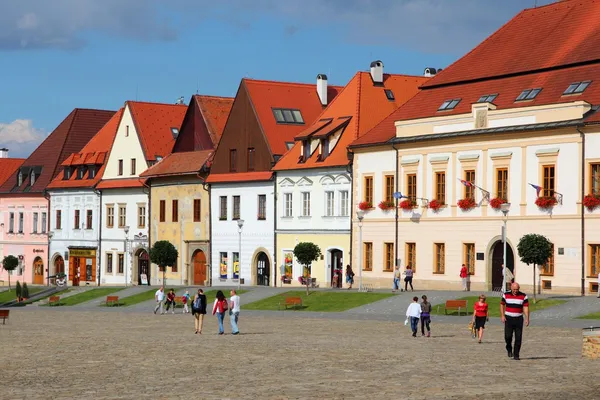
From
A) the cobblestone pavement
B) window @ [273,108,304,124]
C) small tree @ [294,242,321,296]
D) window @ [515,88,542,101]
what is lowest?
the cobblestone pavement

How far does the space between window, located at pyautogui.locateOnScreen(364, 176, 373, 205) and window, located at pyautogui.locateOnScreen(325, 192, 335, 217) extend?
12.7ft

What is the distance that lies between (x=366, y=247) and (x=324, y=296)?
8.06m

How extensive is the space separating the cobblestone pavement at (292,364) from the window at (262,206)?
3461cm

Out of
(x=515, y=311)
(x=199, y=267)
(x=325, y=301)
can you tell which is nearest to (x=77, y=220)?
(x=199, y=267)

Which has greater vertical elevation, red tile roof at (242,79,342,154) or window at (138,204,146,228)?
red tile roof at (242,79,342,154)

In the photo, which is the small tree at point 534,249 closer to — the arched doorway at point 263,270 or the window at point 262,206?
the arched doorway at point 263,270

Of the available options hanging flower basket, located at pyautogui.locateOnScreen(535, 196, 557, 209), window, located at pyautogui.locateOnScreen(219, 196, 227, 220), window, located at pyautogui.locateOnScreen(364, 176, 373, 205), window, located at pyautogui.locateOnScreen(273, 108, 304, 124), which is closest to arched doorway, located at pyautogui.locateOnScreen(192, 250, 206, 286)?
window, located at pyautogui.locateOnScreen(219, 196, 227, 220)

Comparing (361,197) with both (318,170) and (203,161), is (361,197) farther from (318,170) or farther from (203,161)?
(203,161)

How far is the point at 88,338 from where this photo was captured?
44719mm

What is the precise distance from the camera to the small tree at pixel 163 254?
8769 centimetres

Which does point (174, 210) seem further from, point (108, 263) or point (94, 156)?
point (94, 156)

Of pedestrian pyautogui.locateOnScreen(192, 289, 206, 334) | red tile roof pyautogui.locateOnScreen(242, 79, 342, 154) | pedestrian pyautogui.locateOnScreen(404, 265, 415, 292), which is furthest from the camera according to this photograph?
red tile roof pyautogui.locateOnScreen(242, 79, 342, 154)

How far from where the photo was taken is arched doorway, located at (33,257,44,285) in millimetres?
110812

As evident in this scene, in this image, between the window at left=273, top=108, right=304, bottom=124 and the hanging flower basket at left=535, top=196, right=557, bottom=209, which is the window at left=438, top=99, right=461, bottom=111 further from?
the window at left=273, top=108, right=304, bottom=124
